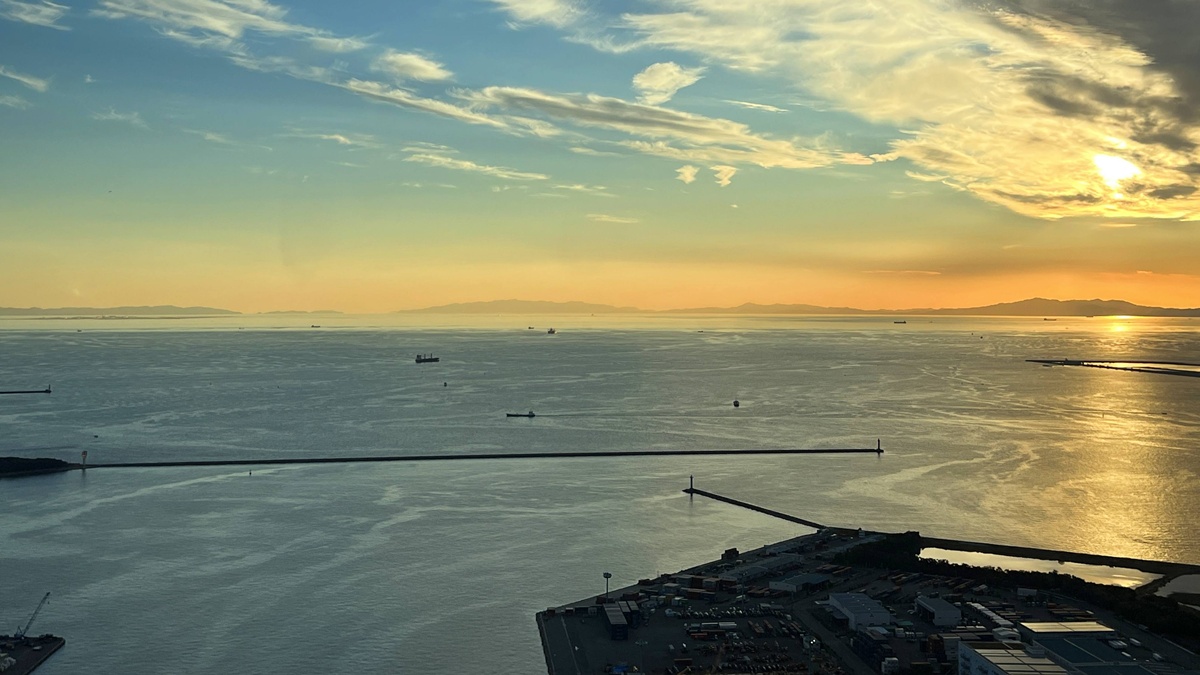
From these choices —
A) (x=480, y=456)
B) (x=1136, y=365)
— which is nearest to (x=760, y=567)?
(x=480, y=456)

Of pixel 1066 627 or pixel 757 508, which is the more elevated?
pixel 1066 627

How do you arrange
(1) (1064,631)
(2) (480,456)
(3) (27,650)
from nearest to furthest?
1. (1) (1064,631)
2. (3) (27,650)
3. (2) (480,456)

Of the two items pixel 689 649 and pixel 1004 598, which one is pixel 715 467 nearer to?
pixel 1004 598

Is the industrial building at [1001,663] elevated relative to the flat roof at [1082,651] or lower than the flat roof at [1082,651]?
elevated

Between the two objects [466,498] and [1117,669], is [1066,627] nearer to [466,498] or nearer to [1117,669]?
[1117,669]

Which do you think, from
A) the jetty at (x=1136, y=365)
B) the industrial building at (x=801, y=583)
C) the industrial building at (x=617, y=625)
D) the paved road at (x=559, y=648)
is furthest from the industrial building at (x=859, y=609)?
the jetty at (x=1136, y=365)

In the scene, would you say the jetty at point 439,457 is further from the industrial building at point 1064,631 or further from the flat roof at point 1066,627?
the industrial building at point 1064,631
